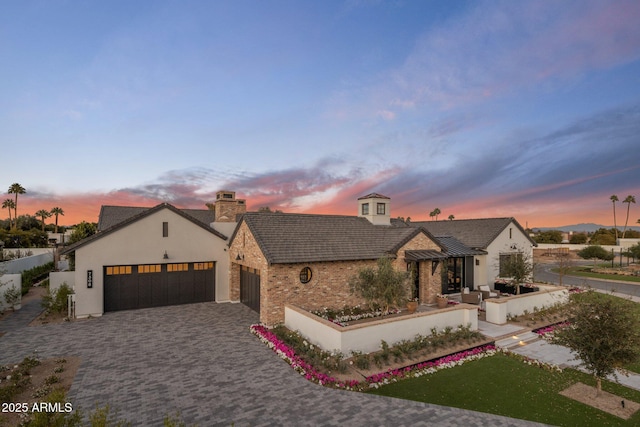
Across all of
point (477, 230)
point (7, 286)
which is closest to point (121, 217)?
point (7, 286)

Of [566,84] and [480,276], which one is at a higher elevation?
[566,84]

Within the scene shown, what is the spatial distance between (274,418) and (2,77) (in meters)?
21.2

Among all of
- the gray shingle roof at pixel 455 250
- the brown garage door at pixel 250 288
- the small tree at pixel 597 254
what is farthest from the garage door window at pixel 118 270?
the small tree at pixel 597 254

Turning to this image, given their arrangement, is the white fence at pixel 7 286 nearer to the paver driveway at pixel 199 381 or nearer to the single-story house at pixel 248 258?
the paver driveway at pixel 199 381

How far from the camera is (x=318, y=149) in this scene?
984 inches

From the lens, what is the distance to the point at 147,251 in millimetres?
18656

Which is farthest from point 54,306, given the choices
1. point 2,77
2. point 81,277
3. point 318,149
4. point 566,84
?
point 566,84

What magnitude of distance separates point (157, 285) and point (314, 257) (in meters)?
10.9

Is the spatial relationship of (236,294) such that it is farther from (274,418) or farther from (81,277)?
(274,418)

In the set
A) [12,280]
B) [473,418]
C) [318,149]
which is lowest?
[473,418]

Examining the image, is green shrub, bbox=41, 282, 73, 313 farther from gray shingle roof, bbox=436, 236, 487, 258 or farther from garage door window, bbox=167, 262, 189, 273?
gray shingle roof, bbox=436, 236, 487, 258

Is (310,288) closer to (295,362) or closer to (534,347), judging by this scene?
(295,362)

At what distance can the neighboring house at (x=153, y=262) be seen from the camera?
17.2 metres

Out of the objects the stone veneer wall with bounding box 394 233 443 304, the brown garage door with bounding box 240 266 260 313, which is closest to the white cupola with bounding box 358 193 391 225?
the stone veneer wall with bounding box 394 233 443 304
